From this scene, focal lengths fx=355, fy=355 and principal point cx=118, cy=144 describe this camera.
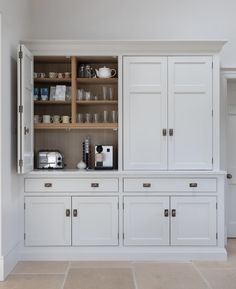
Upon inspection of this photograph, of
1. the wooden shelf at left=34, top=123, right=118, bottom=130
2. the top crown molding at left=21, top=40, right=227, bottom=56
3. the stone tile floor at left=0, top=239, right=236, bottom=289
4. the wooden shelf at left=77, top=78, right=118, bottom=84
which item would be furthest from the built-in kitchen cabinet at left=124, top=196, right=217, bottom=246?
the top crown molding at left=21, top=40, right=227, bottom=56

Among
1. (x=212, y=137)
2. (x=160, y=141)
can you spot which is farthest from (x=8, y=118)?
(x=212, y=137)

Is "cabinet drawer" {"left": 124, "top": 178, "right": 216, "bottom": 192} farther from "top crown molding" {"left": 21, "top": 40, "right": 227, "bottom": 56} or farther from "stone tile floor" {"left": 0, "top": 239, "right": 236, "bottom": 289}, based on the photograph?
"top crown molding" {"left": 21, "top": 40, "right": 227, "bottom": 56}

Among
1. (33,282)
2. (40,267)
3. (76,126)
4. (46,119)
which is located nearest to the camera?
(33,282)

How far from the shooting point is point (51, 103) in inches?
172

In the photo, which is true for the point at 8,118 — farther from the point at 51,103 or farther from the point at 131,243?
the point at 131,243

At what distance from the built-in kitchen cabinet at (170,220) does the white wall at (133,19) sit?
1896 millimetres

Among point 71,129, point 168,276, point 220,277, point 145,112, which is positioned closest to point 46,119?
point 71,129

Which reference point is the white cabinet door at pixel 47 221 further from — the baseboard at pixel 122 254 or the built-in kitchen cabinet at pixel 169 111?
the built-in kitchen cabinet at pixel 169 111

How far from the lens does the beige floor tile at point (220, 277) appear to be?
327 centimetres

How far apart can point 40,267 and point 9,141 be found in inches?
53.9

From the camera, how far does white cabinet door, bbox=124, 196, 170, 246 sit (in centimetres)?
397

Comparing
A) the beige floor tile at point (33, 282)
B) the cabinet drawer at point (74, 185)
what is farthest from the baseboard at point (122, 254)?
the cabinet drawer at point (74, 185)

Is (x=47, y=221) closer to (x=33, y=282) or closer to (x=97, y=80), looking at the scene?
(x=33, y=282)

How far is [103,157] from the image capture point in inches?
167
